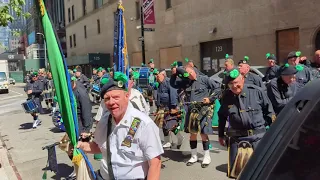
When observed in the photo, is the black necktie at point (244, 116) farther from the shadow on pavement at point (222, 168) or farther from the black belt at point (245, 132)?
the shadow on pavement at point (222, 168)

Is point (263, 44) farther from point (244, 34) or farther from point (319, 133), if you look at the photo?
point (319, 133)

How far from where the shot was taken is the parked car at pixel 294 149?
1276 mm

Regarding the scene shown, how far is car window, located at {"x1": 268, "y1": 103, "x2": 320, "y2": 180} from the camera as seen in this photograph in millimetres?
1271

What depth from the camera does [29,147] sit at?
28.9 feet

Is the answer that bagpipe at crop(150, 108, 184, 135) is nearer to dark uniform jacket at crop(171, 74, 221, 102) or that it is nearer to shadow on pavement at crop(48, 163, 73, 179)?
dark uniform jacket at crop(171, 74, 221, 102)

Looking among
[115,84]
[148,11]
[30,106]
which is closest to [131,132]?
[115,84]

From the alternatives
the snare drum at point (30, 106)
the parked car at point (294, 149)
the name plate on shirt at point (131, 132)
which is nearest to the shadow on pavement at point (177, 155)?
the name plate on shirt at point (131, 132)

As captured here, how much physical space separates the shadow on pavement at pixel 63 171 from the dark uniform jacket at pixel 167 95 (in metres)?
2.48

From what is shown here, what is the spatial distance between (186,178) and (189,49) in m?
18.0

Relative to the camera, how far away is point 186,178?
553cm

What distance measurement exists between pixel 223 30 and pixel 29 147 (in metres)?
13.9

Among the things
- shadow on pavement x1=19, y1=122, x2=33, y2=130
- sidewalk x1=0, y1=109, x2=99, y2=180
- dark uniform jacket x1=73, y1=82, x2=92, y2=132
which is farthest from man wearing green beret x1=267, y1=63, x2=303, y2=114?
shadow on pavement x1=19, y1=122, x2=33, y2=130

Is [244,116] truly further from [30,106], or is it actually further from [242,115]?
[30,106]

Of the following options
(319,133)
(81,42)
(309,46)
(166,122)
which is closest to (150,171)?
(319,133)
